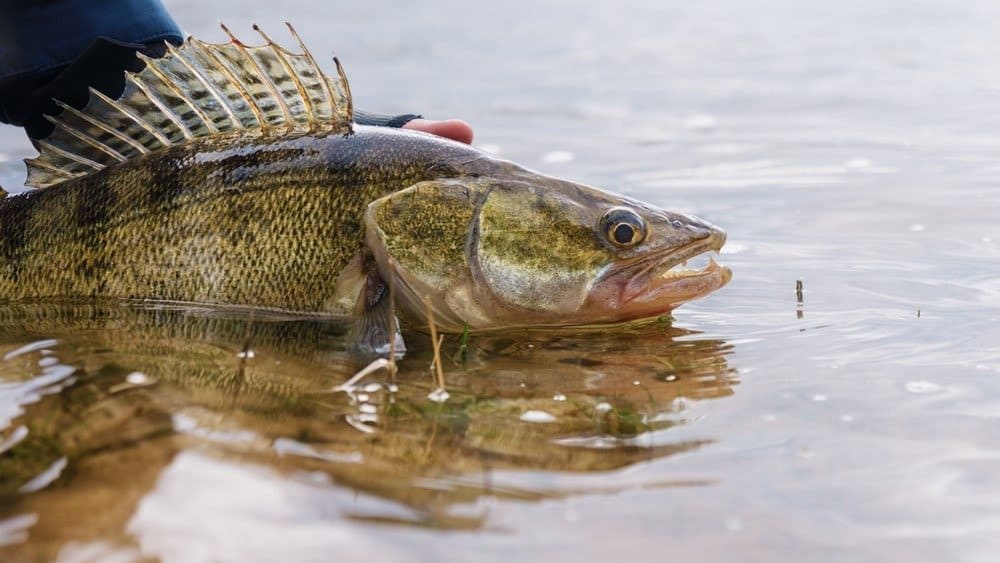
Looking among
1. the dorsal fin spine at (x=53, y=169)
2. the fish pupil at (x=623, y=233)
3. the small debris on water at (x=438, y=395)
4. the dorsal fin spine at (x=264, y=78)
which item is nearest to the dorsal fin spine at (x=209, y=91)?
the dorsal fin spine at (x=264, y=78)

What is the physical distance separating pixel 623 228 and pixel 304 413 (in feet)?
5.04

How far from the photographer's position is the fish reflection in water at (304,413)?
2672 mm

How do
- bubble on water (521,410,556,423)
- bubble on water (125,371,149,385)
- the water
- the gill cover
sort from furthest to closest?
the gill cover → bubble on water (125,371,149,385) → bubble on water (521,410,556,423) → the water

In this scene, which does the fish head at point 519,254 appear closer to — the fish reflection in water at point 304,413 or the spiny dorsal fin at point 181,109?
the fish reflection in water at point 304,413

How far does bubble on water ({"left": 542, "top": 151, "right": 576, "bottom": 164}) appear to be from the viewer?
854 cm

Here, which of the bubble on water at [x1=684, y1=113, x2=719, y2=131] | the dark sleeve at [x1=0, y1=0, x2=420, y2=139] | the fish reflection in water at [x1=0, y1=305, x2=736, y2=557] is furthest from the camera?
the bubble on water at [x1=684, y1=113, x2=719, y2=131]

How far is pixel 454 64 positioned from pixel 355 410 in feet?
31.5

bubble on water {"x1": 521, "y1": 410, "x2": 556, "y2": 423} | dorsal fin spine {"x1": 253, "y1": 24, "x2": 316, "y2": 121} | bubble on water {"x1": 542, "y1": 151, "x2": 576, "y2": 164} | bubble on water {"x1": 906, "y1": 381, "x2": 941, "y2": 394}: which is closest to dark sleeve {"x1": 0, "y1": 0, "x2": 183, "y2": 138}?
dorsal fin spine {"x1": 253, "y1": 24, "x2": 316, "y2": 121}

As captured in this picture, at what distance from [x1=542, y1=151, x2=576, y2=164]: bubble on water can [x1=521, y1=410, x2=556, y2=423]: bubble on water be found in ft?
17.3

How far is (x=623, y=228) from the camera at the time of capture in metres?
4.31

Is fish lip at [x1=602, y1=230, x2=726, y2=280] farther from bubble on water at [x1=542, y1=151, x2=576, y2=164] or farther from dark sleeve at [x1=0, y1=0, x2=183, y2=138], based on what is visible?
bubble on water at [x1=542, y1=151, x2=576, y2=164]

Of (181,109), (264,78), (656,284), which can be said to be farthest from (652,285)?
(181,109)

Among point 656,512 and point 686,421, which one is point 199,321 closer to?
point 686,421

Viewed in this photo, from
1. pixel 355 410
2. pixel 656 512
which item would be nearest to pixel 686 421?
pixel 656 512
